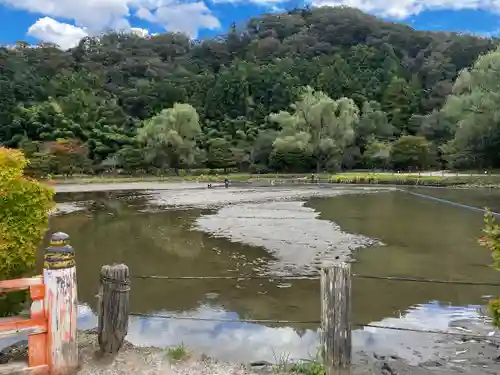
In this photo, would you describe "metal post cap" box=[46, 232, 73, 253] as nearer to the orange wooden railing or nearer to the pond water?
the orange wooden railing

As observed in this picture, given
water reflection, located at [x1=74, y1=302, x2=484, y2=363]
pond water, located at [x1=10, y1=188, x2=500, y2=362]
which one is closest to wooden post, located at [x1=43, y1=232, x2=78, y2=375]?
water reflection, located at [x1=74, y1=302, x2=484, y2=363]

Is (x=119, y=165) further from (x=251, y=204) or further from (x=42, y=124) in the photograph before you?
(x=251, y=204)

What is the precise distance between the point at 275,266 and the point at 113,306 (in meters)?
6.48

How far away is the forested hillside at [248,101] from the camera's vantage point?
54594 mm

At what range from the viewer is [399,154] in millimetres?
52969

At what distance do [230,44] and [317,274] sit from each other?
113 metres

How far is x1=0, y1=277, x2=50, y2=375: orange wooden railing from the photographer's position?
4.01 metres

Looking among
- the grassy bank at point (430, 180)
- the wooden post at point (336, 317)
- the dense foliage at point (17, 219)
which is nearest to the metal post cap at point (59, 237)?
the dense foliage at point (17, 219)

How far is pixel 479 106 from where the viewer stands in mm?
37781

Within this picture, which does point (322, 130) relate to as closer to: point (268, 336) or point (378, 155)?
point (378, 155)

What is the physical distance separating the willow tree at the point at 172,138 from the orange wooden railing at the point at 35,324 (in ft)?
170

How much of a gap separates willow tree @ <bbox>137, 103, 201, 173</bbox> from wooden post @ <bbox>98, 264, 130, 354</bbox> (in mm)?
51349

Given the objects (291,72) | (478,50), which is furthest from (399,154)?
(478,50)

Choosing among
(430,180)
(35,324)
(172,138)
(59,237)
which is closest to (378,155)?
(430,180)
